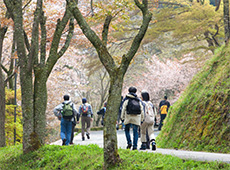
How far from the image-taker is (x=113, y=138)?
6.39m

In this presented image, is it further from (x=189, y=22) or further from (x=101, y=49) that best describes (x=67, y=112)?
(x=189, y=22)

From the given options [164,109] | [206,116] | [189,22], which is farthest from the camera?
[189,22]

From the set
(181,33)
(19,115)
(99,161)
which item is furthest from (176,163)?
(181,33)

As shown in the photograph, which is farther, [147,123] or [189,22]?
[189,22]

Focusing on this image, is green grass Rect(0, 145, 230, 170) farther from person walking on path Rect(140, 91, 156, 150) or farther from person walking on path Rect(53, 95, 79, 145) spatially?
person walking on path Rect(53, 95, 79, 145)

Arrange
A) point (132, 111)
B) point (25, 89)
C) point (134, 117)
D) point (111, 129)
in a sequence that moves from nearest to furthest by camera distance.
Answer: point (111, 129) → point (132, 111) → point (134, 117) → point (25, 89)

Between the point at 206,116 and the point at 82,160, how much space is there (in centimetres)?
410

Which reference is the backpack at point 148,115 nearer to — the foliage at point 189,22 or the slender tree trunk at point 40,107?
the slender tree trunk at point 40,107

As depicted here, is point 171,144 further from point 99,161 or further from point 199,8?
point 199,8

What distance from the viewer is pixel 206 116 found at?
938 centimetres

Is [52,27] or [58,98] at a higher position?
[52,27]

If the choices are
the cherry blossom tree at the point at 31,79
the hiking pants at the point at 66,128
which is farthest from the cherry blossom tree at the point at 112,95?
the hiking pants at the point at 66,128

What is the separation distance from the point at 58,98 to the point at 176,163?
782 inches

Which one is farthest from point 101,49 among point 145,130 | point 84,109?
point 84,109
